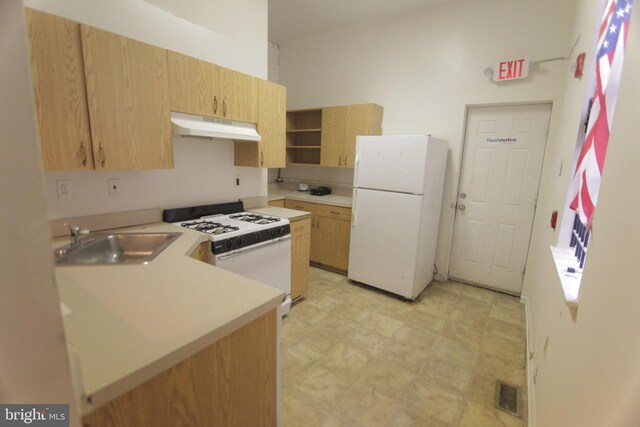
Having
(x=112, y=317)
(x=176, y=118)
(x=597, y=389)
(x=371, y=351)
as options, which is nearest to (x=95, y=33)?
(x=176, y=118)

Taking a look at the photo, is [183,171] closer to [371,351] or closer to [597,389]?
[371,351]

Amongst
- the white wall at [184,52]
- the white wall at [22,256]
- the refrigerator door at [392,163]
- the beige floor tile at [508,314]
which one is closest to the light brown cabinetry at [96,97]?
the white wall at [184,52]

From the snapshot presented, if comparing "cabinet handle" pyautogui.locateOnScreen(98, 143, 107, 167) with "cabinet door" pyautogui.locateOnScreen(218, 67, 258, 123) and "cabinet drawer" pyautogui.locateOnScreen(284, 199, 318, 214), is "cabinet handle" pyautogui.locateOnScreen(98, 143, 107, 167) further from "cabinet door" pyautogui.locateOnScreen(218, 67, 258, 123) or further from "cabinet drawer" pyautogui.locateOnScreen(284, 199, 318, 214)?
"cabinet drawer" pyautogui.locateOnScreen(284, 199, 318, 214)

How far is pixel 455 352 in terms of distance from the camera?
232cm

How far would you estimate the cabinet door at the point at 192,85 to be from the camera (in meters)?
2.02

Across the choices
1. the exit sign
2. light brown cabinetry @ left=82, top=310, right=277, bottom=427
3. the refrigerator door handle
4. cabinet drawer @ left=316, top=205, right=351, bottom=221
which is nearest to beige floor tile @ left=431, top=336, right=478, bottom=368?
the refrigerator door handle

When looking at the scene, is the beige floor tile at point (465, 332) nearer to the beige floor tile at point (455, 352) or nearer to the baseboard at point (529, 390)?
the beige floor tile at point (455, 352)

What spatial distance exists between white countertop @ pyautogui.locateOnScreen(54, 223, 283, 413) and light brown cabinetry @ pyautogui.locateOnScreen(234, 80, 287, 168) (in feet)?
4.74

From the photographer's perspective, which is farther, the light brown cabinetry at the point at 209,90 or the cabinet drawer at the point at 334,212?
the cabinet drawer at the point at 334,212

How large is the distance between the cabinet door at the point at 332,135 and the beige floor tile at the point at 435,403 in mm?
2697

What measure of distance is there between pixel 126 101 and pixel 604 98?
8.11 feet

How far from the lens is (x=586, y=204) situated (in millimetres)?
1349

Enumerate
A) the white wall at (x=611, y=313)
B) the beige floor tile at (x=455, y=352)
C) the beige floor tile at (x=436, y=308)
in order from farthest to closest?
the beige floor tile at (x=436, y=308) < the beige floor tile at (x=455, y=352) < the white wall at (x=611, y=313)

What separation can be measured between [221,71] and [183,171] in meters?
0.86
